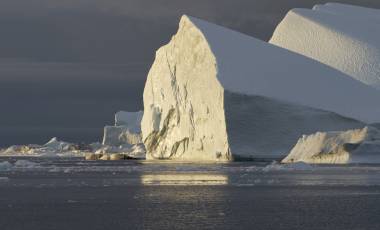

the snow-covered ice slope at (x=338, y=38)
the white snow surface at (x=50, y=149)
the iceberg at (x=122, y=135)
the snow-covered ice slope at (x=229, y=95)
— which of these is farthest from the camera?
the white snow surface at (x=50, y=149)

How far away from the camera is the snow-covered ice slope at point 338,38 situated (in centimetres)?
7931

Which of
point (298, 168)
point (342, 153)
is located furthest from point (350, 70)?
point (298, 168)

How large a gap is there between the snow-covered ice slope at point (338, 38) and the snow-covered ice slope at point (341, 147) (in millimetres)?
32258

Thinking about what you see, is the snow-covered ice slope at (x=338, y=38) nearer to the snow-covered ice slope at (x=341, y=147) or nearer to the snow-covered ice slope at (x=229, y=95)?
the snow-covered ice slope at (x=229, y=95)

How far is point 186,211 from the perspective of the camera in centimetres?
1808

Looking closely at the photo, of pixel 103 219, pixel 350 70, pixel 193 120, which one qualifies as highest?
pixel 350 70

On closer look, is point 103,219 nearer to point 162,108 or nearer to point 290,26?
point 162,108

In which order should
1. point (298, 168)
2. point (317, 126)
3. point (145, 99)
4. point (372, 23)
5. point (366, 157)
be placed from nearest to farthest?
1. point (298, 168)
2. point (366, 157)
3. point (317, 126)
4. point (145, 99)
5. point (372, 23)

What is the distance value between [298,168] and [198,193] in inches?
670

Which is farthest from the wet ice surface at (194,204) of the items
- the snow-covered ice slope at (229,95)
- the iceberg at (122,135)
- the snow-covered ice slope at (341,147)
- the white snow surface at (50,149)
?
the white snow surface at (50,149)

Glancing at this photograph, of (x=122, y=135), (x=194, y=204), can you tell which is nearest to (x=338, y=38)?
(x=122, y=135)

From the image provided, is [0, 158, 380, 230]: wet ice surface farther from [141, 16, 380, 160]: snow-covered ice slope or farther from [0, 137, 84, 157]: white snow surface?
[0, 137, 84, 157]: white snow surface

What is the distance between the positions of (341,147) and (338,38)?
37793 mm

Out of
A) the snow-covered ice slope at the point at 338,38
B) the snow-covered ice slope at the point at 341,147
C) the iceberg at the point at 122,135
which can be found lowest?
the snow-covered ice slope at the point at 341,147
